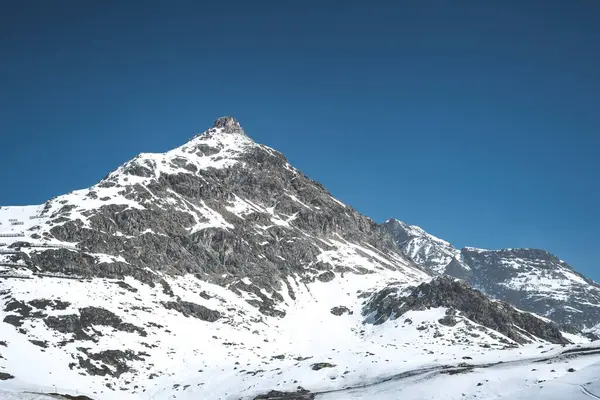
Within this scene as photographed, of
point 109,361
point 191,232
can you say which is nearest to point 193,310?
point 109,361

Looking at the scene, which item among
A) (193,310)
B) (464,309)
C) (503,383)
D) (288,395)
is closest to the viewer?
(503,383)

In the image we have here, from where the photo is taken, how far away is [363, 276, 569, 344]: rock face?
115625mm

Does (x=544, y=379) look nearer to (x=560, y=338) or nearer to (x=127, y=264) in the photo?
(x=560, y=338)

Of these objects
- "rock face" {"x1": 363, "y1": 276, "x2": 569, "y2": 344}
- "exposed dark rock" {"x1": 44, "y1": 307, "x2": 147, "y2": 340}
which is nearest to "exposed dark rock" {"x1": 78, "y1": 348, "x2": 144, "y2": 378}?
"exposed dark rock" {"x1": 44, "y1": 307, "x2": 147, "y2": 340}

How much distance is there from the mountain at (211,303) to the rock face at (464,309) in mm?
363

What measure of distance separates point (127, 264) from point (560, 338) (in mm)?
97615

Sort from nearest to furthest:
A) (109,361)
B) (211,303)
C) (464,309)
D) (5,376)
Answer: (5,376)
(109,361)
(211,303)
(464,309)

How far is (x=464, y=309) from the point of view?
393 ft

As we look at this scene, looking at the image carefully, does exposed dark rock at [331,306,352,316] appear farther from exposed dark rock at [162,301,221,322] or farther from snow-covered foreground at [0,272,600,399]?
exposed dark rock at [162,301,221,322]

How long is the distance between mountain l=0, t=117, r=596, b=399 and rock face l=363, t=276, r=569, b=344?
363 millimetres

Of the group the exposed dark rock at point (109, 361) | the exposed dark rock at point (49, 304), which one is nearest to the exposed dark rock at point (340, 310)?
the exposed dark rock at point (109, 361)

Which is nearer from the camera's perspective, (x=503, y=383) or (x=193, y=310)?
(x=503, y=383)

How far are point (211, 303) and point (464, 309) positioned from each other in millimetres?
56887

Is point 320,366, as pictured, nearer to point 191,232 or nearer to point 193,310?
point 193,310
